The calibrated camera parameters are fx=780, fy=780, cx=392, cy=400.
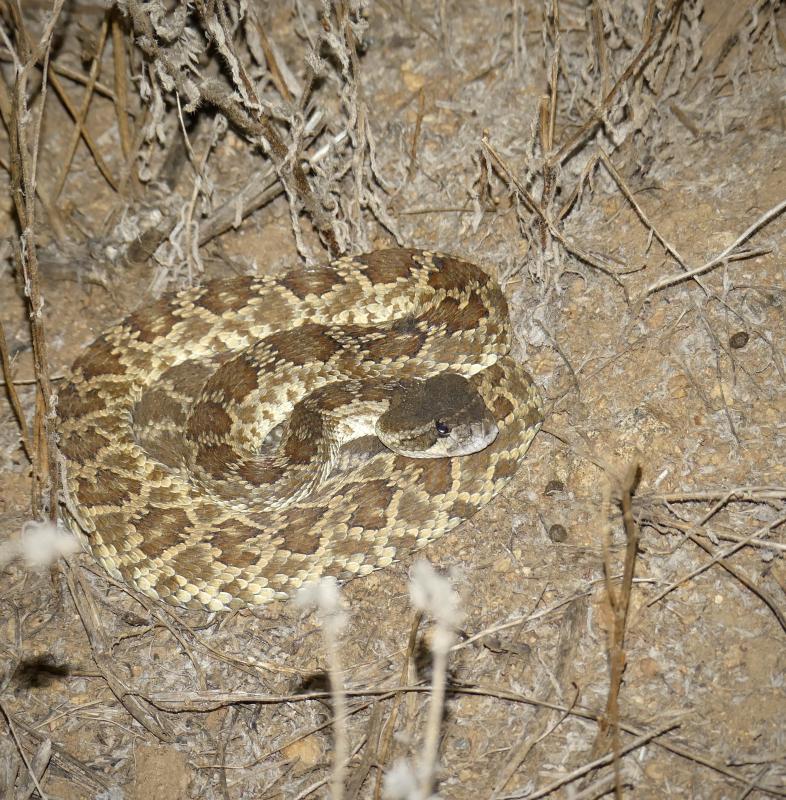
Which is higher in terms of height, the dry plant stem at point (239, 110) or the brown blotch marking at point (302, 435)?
the dry plant stem at point (239, 110)

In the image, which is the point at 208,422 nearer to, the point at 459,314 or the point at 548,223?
the point at 459,314

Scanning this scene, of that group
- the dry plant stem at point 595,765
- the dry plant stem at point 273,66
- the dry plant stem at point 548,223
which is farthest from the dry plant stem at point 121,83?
the dry plant stem at point 595,765

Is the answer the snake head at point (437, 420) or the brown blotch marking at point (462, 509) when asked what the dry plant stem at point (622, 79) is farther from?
the brown blotch marking at point (462, 509)

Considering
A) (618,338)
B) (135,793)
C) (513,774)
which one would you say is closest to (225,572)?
(135,793)

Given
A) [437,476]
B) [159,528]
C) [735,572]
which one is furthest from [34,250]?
[735,572]

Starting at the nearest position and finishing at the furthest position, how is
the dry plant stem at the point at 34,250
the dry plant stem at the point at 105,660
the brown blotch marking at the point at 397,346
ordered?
the dry plant stem at the point at 34,250, the dry plant stem at the point at 105,660, the brown blotch marking at the point at 397,346

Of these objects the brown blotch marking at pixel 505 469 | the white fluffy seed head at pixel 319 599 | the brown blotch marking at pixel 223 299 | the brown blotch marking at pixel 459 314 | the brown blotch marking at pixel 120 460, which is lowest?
the white fluffy seed head at pixel 319 599

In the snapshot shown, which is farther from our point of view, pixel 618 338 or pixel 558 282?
pixel 558 282

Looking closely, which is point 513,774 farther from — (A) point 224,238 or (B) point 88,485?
(A) point 224,238
